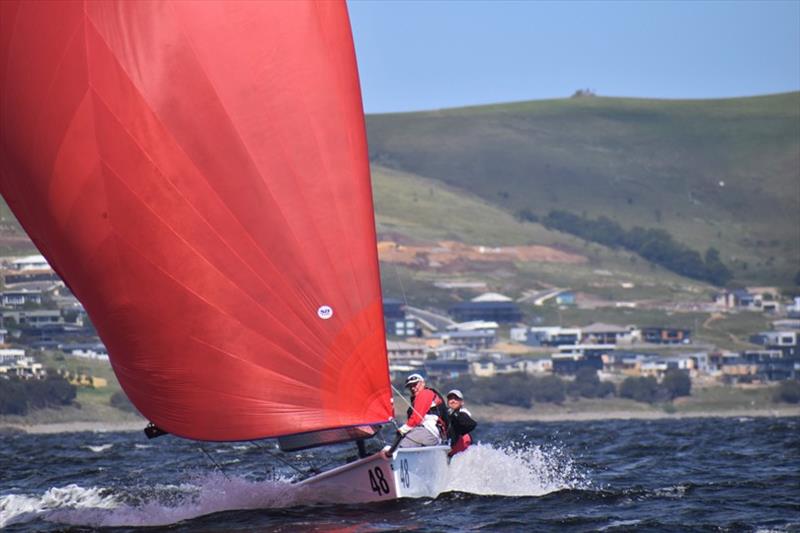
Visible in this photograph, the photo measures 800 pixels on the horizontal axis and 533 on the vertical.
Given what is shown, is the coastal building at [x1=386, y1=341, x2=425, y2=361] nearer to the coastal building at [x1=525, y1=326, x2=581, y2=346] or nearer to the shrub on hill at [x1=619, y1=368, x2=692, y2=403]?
the coastal building at [x1=525, y1=326, x2=581, y2=346]

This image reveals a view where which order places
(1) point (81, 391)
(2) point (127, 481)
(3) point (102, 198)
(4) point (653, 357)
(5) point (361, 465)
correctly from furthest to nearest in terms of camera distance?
(4) point (653, 357)
(1) point (81, 391)
(2) point (127, 481)
(5) point (361, 465)
(3) point (102, 198)

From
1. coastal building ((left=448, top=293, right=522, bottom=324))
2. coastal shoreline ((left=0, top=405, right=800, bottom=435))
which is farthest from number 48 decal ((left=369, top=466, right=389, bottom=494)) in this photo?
coastal building ((left=448, top=293, right=522, bottom=324))

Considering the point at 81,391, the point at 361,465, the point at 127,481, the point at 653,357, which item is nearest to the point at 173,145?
the point at 361,465

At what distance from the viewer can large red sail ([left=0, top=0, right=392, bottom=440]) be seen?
69.8ft

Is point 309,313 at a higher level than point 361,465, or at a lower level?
higher

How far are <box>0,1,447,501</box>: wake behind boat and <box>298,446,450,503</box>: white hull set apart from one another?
0.18ft

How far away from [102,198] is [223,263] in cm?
181

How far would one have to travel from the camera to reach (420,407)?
23.6 m

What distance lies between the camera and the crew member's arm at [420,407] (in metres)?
23.4

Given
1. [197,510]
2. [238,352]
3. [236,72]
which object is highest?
[236,72]

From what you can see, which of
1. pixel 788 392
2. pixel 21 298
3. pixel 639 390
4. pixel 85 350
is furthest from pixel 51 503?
pixel 788 392

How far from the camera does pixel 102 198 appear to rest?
840 inches

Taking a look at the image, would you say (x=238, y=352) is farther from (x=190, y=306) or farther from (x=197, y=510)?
(x=197, y=510)

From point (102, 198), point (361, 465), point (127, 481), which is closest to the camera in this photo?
point (102, 198)
